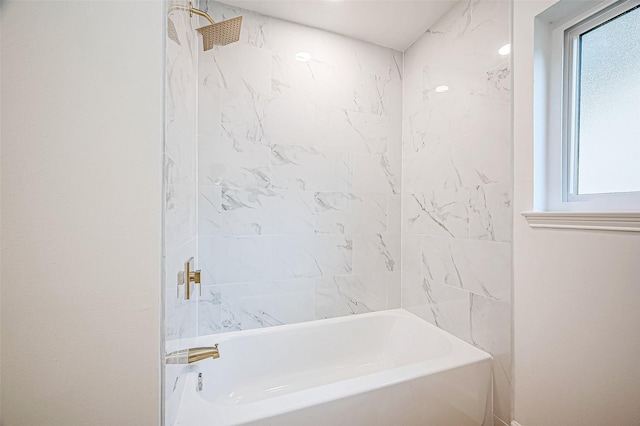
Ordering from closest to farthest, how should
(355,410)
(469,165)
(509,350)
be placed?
(355,410)
(509,350)
(469,165)

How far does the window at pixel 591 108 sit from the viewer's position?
1.02 meters

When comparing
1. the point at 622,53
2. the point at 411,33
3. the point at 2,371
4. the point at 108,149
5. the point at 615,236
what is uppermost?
the point at 411,33

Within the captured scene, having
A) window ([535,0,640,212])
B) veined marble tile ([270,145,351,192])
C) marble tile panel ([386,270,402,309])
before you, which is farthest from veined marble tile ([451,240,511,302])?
veined marble tile ([270,145,351,192])

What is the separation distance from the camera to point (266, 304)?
69.3 inches

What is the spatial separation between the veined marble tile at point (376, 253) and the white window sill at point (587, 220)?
960mm

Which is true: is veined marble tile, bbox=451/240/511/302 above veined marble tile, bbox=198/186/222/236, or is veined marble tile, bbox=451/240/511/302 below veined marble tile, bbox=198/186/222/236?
below

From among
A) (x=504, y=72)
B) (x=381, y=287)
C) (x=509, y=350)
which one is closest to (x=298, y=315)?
(x=381, y=287)

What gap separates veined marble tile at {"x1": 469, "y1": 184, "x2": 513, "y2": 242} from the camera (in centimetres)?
134

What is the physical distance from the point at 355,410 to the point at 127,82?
1.34 m

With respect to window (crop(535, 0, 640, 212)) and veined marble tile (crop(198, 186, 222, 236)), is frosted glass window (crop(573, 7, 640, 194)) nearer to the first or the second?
window (crop(535, 0, 640, 212))

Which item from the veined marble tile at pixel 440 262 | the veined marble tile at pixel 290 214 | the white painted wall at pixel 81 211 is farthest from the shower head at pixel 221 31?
the veined marble tile at pixel 440 262

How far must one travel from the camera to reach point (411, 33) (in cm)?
191

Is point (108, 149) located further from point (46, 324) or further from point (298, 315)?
point (298, 315)

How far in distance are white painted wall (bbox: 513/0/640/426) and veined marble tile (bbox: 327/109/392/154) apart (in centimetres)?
88
